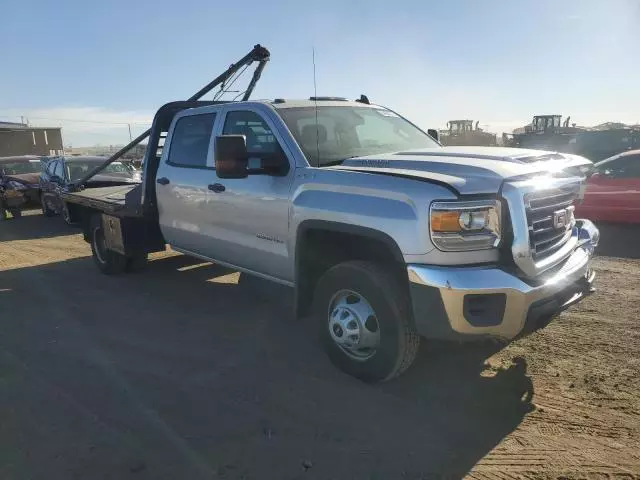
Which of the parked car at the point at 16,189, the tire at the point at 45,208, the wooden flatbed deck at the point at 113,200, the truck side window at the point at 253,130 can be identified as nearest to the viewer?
the truck side window at the point at 253,130

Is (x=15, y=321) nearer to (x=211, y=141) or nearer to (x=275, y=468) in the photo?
(x=211, y=141)

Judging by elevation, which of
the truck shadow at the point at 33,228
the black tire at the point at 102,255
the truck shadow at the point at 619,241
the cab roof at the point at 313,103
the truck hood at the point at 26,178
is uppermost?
the cab roof at the point at 313,103

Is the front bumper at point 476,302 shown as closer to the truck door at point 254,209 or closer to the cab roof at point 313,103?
the truck door at point 254,209

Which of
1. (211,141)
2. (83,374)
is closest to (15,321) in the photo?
(83,374)

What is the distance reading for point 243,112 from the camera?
462 cm

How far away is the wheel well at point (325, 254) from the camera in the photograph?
3.48 meters

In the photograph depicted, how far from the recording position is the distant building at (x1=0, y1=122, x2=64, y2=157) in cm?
4259

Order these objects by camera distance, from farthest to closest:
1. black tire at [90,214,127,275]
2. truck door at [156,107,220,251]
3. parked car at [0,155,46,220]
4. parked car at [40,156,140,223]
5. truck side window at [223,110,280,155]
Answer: parked car at [0,155,46,220], parked car at [40,156,140,223], black tire at [90,214,127,275], truck door at [156,107,220,251], truck side window at [223,110,280,155]

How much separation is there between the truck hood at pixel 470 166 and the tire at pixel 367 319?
0.69 meters

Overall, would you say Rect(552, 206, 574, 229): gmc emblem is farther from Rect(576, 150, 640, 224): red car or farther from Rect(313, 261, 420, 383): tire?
Rect(576, 150, 640, 224): red car

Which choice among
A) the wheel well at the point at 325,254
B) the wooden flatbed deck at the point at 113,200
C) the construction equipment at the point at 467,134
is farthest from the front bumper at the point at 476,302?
the construction equipment at the point at 467,134

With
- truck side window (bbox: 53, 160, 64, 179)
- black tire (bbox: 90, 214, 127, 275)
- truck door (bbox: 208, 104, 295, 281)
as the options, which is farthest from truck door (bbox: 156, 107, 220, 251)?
truck side window (bbox: 53, 160, 64, 179)

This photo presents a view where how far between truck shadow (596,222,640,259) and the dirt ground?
187 cm

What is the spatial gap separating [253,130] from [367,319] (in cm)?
198
